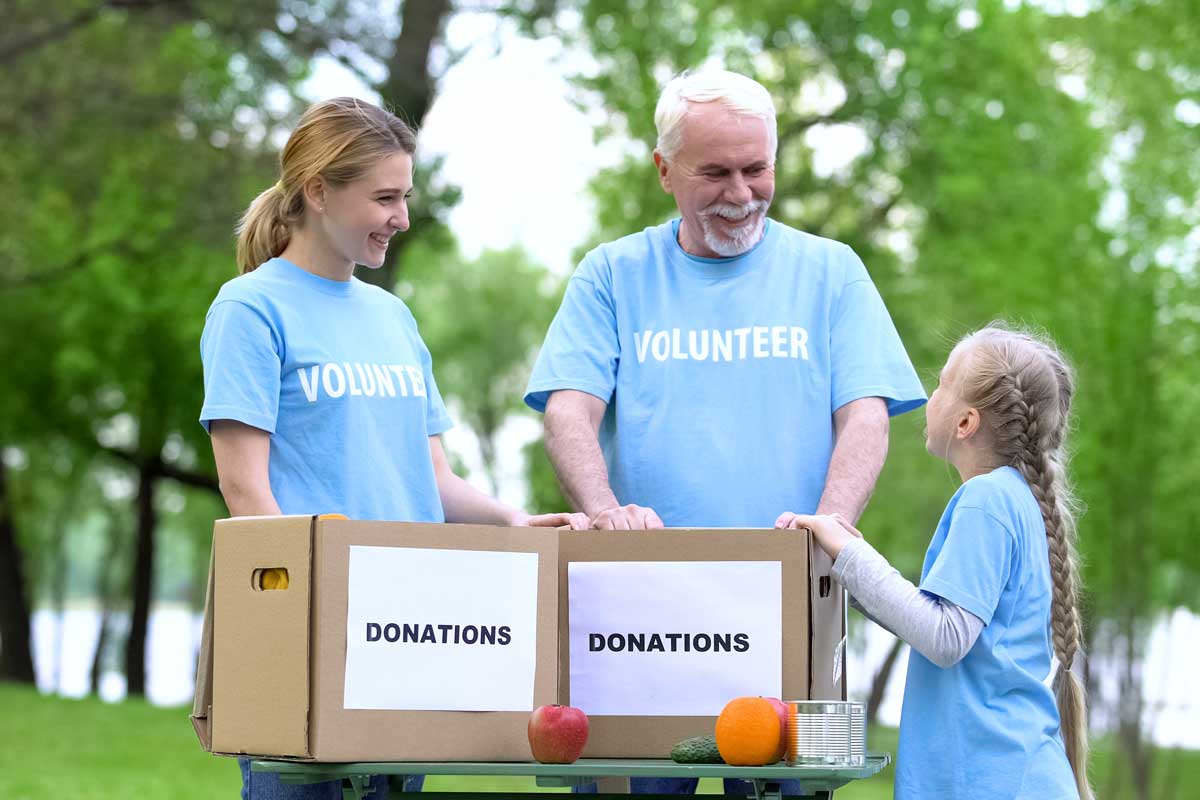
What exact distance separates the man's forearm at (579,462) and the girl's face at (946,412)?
2.07ft

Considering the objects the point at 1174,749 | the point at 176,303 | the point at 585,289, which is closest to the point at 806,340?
the point at 585,289

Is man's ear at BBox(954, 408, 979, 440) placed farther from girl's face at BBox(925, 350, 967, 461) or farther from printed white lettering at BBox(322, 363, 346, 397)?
printed white lettering at BBox(322, 363, 346, 397)

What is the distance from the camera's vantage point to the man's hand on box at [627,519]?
2746mm

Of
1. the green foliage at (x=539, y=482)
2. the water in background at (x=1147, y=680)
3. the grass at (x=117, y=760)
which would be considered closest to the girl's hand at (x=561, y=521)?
the water in background at (x=1147, y=680)

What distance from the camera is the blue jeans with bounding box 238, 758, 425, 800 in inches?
108

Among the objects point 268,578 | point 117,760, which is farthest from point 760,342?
point 117,760

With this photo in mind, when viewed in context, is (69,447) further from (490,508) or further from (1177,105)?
(490,508)

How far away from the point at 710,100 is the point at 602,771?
1.45 m

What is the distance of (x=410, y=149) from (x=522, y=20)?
8.82 metres

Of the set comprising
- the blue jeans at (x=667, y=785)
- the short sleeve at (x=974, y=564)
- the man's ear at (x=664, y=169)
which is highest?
the man's ear at (x=664, y=169)

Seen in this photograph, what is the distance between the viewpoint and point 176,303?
17578 mm

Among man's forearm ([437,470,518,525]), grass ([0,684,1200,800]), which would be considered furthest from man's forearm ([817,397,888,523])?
grass ([0,684,1200,800])

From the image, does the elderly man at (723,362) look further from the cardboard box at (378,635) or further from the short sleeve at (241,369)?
the short sleeve at (241,369)

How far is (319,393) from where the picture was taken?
286 cm
